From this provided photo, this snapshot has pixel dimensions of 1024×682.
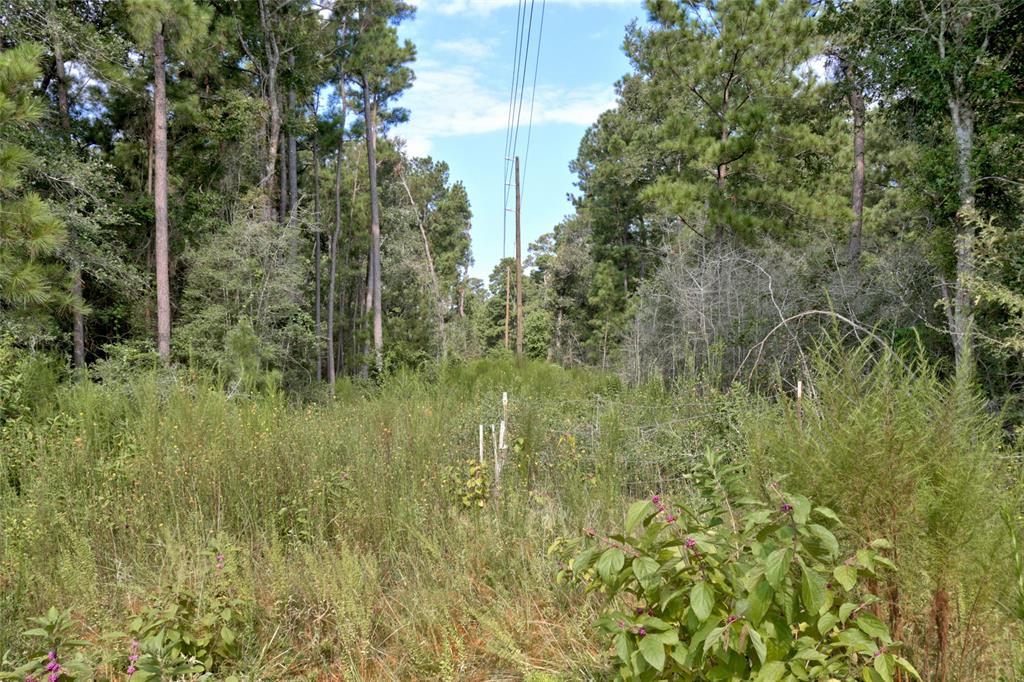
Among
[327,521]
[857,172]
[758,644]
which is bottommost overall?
[327,521]

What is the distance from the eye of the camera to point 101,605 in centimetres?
252

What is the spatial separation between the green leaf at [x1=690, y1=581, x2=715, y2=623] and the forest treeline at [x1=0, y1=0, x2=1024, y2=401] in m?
1.15

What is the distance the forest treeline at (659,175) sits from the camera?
655 cm

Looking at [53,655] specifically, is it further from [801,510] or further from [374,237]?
[374,237]

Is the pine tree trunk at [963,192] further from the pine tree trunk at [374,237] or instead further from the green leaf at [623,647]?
the pine tree trunk at [374,237]

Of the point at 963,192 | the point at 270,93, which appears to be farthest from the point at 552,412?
the point at 270,93

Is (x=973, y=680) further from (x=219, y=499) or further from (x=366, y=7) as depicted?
(x=366, y=7)

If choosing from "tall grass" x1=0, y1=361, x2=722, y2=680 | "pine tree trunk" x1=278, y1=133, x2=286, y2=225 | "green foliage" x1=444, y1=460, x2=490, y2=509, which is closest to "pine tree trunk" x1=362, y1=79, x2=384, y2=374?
"pine tree trunk" x1=278, y1=133, x2=286, y2=225

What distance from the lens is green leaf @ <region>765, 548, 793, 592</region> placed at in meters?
1.23

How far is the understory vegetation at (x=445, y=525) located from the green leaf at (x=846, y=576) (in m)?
0.07

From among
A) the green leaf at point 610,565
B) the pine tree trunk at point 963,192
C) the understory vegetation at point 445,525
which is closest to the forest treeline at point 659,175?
the pine tree trunk at point 963,192

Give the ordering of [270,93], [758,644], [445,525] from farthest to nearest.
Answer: [270,93], [445,525], [758,644]

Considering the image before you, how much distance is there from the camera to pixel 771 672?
1.28m

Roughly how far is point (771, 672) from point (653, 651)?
0.27 m
